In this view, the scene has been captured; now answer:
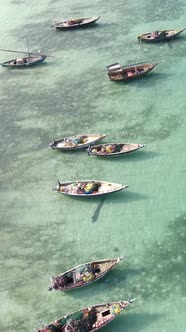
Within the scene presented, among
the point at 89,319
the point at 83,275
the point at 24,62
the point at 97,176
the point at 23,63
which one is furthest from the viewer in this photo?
the point at 24,62

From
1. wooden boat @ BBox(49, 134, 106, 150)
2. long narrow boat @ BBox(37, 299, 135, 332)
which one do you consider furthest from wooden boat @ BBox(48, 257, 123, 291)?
wooden boat @ BBox(49, 134, 106, 150)

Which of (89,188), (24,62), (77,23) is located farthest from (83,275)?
(77,23)

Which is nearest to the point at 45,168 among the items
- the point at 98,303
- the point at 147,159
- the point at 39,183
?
the point at 39,183

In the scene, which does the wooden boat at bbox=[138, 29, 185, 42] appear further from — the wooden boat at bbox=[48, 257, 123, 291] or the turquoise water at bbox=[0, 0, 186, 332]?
the wooden boat at bbox=[48, 257, 123, 291]

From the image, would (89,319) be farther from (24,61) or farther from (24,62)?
(24,61)

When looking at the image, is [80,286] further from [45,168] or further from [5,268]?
[45,168]

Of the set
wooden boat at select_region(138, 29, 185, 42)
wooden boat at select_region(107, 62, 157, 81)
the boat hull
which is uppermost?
wooden boat at select_region(138, 29, 185, 42)

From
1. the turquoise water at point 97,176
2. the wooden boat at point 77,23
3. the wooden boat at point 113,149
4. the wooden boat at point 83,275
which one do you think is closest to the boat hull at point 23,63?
the turquoise water at point 97,176
